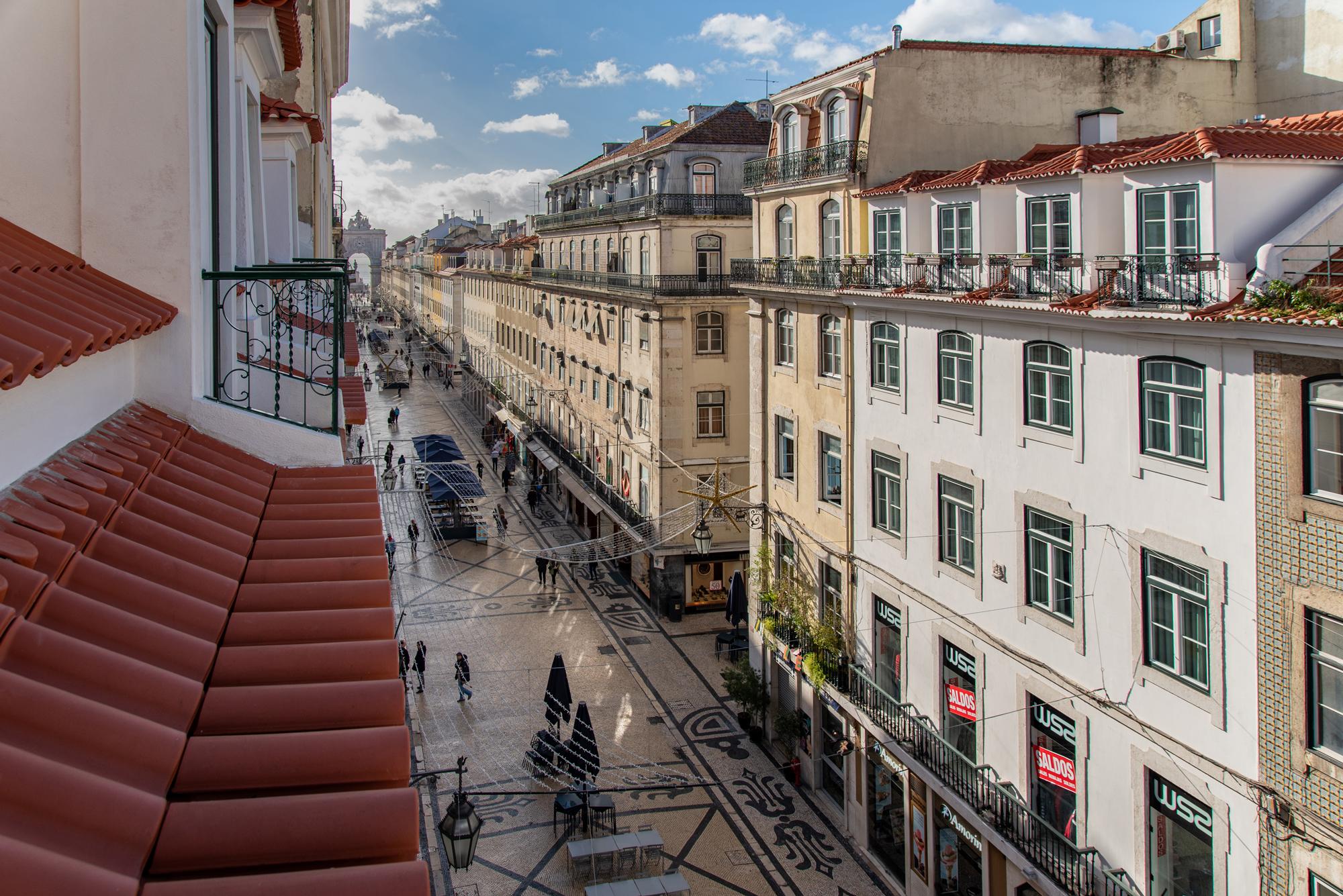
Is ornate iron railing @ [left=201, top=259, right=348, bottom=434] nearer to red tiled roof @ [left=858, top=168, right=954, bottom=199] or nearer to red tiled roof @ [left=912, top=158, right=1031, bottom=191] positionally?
red tiled roof @ [left=912, top=158, right=1031, bottom=191]

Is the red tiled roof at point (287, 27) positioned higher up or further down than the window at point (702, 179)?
further down

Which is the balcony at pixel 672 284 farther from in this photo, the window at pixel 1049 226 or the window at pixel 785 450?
the window at pixel 1049 226

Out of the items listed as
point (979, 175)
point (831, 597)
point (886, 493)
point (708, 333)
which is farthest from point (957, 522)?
point (708, 333)

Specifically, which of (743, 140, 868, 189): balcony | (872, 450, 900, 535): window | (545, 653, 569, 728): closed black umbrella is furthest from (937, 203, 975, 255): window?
(545, 653, 569, 728): closed black umbrella

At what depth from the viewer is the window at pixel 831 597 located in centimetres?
2267

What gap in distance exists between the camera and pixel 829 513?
2289 cm

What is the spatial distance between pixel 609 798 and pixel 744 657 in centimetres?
727

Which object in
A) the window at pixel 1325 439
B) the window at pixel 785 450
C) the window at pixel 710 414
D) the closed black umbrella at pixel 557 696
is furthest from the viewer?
the window at pixel 710 414

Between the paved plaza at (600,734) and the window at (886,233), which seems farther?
the paved plaza at (600,734)

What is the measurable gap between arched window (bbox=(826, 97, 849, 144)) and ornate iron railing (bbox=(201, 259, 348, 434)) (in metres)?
13.5

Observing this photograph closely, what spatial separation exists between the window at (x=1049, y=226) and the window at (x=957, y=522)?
3.83 m

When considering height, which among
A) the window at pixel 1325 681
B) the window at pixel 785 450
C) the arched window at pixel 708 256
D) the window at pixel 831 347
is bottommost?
the window at pixel 1325 681

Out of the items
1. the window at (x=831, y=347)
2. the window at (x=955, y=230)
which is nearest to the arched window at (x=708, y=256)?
the window at (x=831, y=347)

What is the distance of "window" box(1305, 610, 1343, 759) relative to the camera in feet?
35.8
